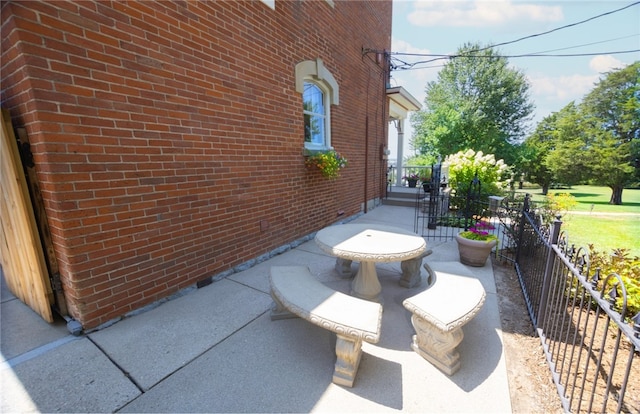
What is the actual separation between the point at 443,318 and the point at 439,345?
267 mm

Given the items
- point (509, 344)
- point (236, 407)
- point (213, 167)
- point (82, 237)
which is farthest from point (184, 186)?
point (509, 344)

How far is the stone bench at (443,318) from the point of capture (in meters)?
1.76

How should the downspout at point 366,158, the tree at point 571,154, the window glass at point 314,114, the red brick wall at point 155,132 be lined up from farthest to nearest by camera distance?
the tree at point 571,154 < the downspout at point 366,158 < the window glass at point 314,114 < the red brick wall at point 155,132

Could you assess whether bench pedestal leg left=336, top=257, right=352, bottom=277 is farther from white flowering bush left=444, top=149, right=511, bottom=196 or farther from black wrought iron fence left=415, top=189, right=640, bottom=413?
white flowering bush left=444, top=149, right=511, bottom=196

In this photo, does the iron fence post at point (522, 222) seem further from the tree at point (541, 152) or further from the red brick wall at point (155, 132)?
the tree at point (541, 152)

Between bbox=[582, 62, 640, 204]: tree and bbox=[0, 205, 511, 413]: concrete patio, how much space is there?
922 inches

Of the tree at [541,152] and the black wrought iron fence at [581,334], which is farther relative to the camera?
the tree at [541,152]

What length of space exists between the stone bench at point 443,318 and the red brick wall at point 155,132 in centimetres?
246

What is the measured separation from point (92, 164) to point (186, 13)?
186cm

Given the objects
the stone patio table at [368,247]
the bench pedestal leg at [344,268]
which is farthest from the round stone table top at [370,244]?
the bench pedestal leg at [344,268]

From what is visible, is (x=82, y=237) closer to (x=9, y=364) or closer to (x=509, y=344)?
(x=9, y=364)

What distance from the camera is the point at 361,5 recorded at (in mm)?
6180

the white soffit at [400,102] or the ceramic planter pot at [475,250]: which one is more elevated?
the white soffit at [400,102]

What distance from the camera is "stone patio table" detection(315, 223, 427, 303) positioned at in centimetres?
232
